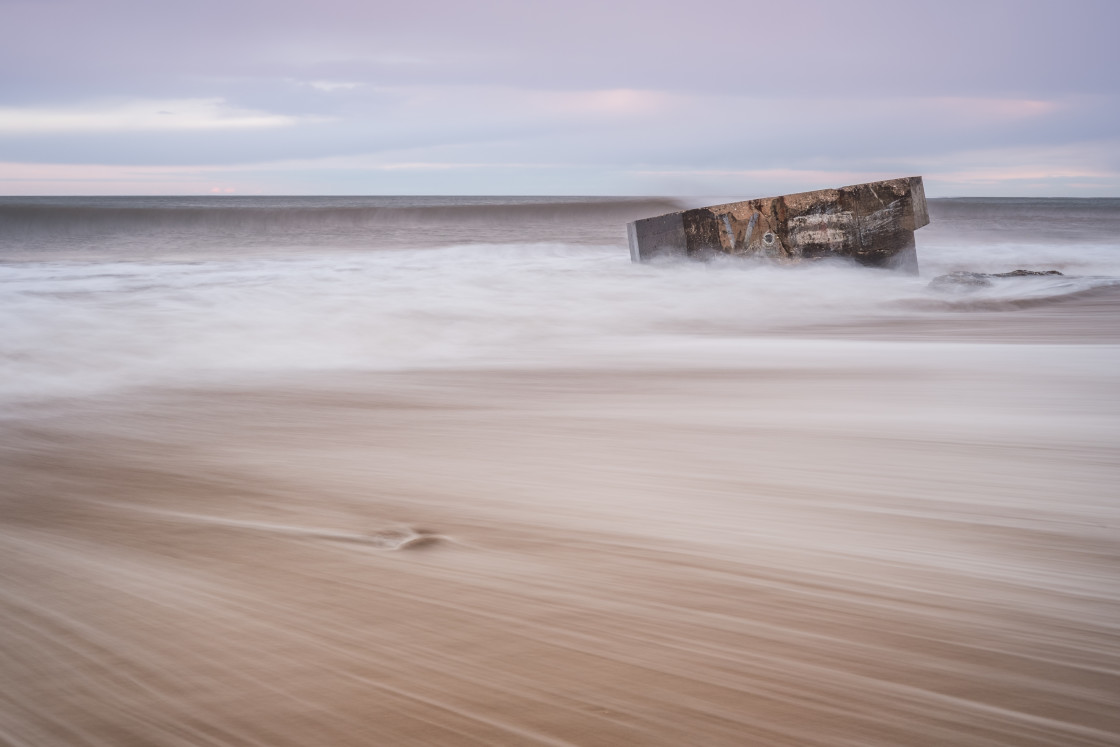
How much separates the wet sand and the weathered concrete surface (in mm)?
3363

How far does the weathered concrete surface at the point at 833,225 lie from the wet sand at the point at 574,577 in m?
3.36

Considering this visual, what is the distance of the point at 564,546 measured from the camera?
0.86 m

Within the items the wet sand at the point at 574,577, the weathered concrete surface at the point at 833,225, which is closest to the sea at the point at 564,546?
the wet sand at the point at 574,577

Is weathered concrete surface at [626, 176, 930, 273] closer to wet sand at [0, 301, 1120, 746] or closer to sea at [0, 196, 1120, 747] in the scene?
sea at [0, 196, 1120, 747]

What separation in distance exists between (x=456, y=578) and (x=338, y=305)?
9.63ft

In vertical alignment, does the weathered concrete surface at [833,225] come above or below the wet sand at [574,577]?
above

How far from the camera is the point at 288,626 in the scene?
688mm

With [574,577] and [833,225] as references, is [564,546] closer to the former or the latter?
[574,577]

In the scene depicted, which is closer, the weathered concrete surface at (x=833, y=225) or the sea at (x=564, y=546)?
the sea at (x=564, y=546)

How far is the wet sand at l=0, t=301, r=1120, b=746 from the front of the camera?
56 cm

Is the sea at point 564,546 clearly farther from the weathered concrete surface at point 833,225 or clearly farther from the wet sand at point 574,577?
the weathered concrete surface at point 833,225

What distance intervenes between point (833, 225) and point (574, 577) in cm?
440

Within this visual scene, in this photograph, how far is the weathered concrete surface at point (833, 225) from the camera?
15.3 feet

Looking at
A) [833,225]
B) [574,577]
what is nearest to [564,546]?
[574,577]
